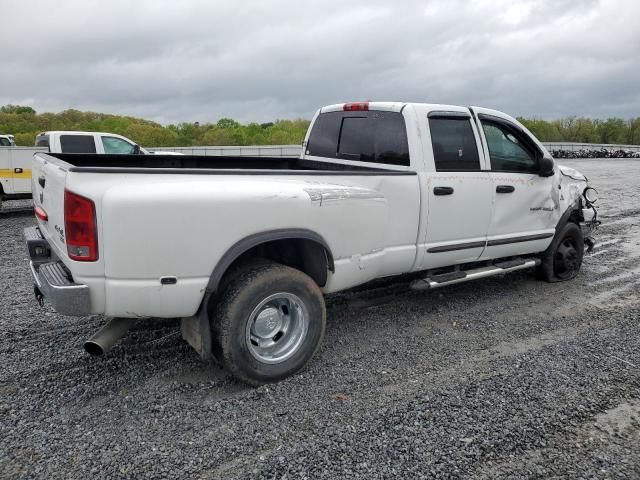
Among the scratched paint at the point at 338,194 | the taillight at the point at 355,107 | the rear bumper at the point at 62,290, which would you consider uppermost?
the taillight at the point at 355,107

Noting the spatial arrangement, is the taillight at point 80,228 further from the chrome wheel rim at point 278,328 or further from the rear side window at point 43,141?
the rear side window at point 43,141

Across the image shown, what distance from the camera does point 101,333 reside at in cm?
341

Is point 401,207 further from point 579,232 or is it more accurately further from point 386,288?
point 579,232

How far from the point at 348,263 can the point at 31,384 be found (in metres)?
2.36

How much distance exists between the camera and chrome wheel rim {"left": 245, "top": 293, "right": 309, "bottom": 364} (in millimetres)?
3635

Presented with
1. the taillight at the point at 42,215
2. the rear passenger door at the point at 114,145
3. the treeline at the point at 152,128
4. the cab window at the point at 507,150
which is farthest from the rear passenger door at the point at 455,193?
the treeline at the point at 152,128

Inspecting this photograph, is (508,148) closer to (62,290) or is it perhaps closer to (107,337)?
(107,337)

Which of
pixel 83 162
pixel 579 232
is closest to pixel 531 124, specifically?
pixel 579 232

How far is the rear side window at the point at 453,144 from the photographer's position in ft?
15.5

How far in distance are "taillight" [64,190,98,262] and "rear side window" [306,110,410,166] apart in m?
2.67

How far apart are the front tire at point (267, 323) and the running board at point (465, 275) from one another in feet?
4.24

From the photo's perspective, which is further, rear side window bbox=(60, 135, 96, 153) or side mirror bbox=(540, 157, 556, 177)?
rear side window bbox=(60, 135, 96, 153)

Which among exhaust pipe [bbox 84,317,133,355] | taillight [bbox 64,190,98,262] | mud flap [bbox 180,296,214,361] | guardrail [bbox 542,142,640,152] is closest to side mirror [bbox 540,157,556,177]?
mud flap [bbox 180,296,214,361]

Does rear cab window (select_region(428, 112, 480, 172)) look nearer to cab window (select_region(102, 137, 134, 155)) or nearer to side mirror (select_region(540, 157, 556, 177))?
side mirror (select_region(540, 157, 556, 177))
